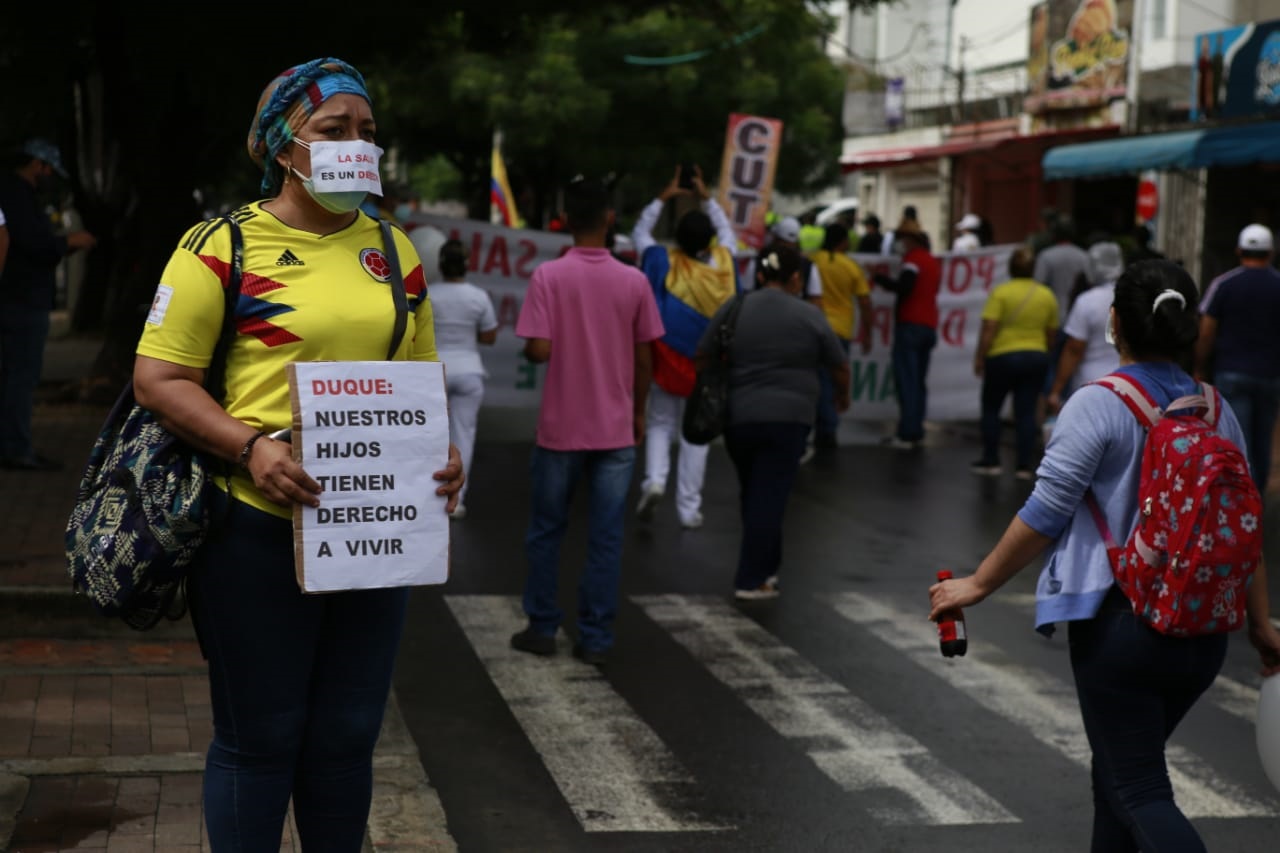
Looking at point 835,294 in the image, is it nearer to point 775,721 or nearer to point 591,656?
point 591,656

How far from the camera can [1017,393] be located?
1409cm

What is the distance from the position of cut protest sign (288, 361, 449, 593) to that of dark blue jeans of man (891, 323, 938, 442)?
12.4 m

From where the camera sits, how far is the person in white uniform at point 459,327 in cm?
1045

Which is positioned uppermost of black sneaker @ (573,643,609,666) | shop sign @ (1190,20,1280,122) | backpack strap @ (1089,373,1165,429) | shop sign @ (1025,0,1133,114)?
shop sign @ (1025,0,1133,114)

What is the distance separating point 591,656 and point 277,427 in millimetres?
3990

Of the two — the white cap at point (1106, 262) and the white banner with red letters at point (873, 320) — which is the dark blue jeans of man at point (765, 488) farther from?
the white banner with red letters at point (873, 320)

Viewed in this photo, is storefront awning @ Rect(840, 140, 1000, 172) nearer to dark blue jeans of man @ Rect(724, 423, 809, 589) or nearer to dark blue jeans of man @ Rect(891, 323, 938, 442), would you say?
dark blue jeans of man @ Rect(891, 323, 938, 442)

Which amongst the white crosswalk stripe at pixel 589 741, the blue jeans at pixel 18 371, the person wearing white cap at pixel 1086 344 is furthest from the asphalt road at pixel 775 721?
the blue jeans at pixel 18 371

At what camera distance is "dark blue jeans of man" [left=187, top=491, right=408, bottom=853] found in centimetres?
355

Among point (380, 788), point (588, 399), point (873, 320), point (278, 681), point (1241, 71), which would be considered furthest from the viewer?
point (1241, 71)

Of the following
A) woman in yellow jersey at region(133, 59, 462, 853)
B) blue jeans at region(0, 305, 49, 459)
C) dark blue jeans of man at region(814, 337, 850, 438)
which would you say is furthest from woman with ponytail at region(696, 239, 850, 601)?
dark blue jeans of man at region(814, 337, 850, 438)

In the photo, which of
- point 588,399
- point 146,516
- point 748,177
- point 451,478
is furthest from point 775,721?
point 748,177

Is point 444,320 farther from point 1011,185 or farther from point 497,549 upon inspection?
point 1011,185

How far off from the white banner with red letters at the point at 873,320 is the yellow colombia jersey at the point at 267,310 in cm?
1171
